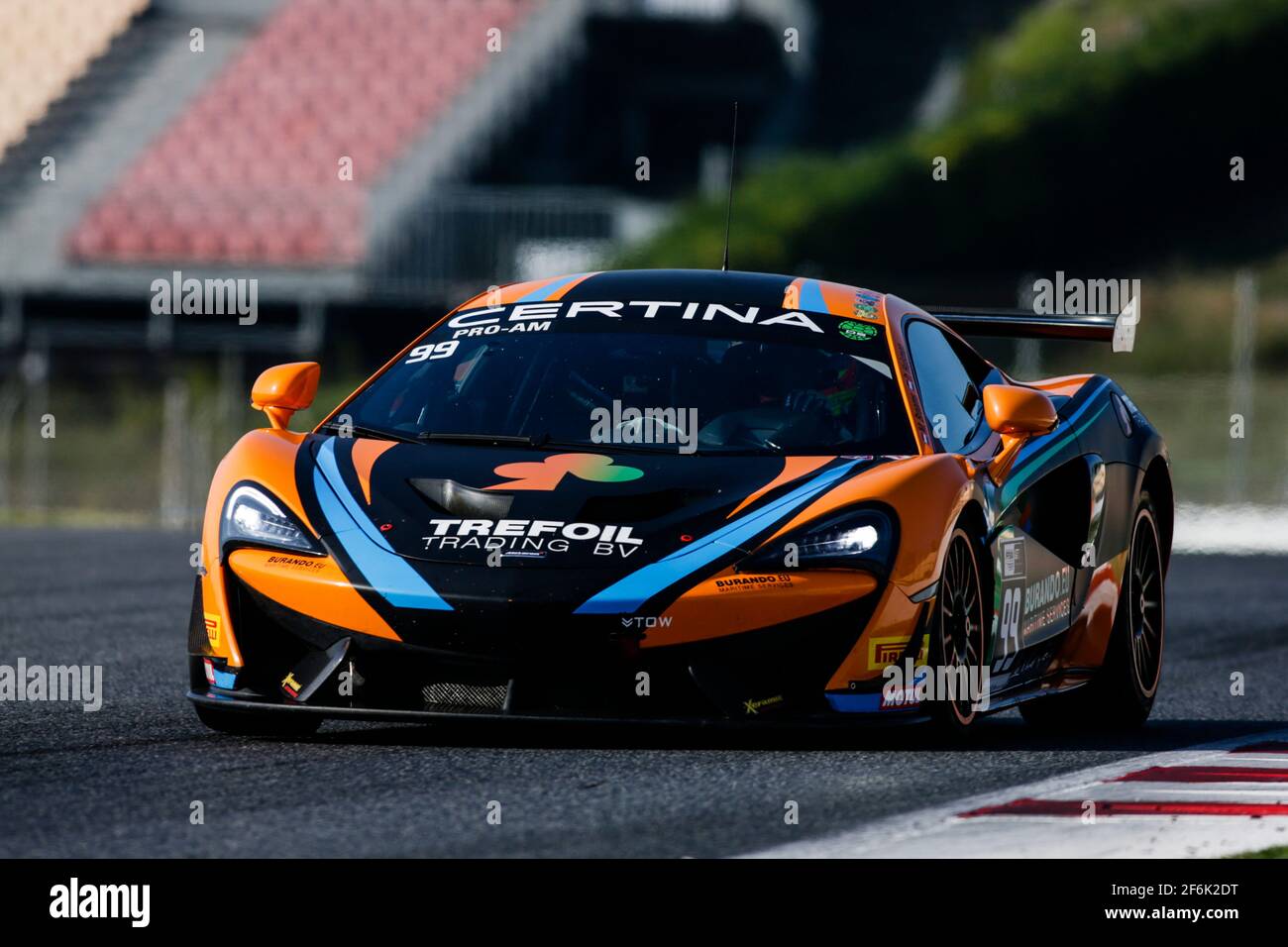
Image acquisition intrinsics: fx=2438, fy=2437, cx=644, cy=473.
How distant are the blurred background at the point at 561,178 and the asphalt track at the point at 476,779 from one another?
590 inches

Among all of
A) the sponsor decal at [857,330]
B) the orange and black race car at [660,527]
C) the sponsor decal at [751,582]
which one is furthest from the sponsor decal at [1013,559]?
the sponsor decal at [751,582]

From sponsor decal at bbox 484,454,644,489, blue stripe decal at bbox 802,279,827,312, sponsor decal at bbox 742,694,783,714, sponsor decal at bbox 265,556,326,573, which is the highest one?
blue stripe decal at bbox 802,279,827,312

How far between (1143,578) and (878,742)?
183 cm

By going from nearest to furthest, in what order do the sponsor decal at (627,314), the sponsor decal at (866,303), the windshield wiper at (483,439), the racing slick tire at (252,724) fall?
the racing slick tire at (252,724)
the windshield wiper at (483,439)
the sponsor decal at (627,314)
the sponsor decal at (866,303)

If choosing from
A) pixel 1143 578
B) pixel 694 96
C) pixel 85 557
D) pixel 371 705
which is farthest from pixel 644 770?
pixel 694 96

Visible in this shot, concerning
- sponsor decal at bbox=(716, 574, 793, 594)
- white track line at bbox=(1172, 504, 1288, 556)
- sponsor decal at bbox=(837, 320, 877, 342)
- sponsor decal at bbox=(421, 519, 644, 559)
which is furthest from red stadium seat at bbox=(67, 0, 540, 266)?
sponsor decal at bbox=(716, 574, 793, 594)

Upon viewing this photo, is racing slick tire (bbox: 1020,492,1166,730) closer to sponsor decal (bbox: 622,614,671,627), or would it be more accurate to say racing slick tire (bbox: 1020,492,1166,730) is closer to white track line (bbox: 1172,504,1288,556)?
sponsor decal (bbox: 622,614,671,627)

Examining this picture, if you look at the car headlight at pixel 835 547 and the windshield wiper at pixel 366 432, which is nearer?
the car headlight at pixel 835 547

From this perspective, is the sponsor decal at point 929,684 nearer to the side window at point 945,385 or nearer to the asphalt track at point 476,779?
the asphalt track at point 476,779

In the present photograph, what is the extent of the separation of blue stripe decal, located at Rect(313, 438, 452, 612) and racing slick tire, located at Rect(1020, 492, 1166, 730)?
226 cm

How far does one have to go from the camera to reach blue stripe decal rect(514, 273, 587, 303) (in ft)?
23.7

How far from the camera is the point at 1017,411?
6.64m

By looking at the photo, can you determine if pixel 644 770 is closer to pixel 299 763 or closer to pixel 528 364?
pixel 299 763

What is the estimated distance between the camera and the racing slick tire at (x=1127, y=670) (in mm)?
7461
